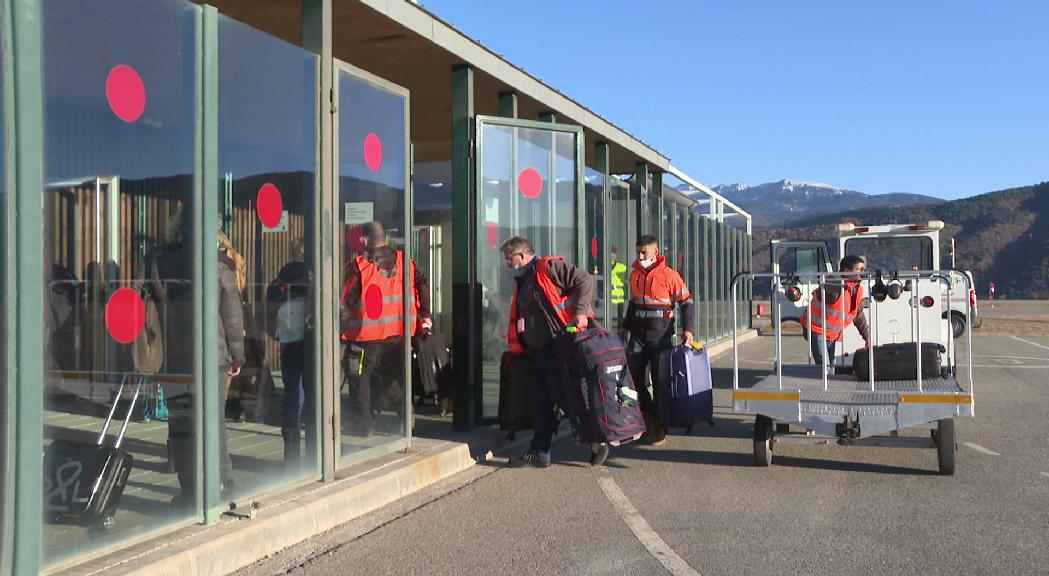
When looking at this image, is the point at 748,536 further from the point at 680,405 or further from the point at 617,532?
the point at 680,405

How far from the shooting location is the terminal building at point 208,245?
13.9ft

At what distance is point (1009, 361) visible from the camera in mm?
18469

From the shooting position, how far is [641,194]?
1517 centimetres

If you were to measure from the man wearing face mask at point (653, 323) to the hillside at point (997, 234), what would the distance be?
87670 millimetres

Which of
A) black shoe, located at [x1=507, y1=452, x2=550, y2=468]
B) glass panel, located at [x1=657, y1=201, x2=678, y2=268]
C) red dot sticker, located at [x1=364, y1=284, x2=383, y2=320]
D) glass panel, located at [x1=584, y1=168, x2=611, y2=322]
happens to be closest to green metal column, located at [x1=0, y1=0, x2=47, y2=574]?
red dot sticker, located at [x1=364, y1=284, x2=383, y2=320]

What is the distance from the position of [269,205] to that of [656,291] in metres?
3.78

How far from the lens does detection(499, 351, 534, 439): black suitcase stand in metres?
8.55

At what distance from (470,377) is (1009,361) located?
13.2 m

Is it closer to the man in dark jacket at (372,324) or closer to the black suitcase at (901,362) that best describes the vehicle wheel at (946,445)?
the black suitcase at (901,362)

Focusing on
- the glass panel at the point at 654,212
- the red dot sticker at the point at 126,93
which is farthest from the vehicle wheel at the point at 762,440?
the glass panel at the point at 654,212

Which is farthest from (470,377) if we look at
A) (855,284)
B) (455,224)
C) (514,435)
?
(855,284)

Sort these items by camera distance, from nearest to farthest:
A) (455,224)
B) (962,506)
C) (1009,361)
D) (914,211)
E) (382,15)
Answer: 1. (962,506)
2. (382,15)
3. (455,224)
4. (1009,361)
5. (914,211)

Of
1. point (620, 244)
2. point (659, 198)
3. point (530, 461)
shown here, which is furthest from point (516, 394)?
point (659, 198)

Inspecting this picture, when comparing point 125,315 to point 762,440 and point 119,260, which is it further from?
point 762,440
